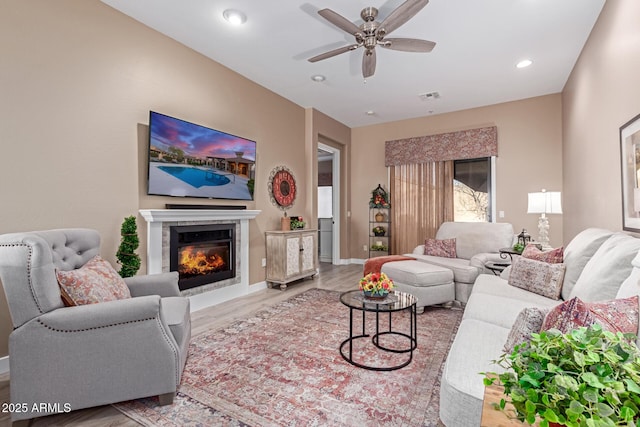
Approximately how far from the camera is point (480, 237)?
169 inches

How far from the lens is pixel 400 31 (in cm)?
316

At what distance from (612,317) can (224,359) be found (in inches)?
89.5

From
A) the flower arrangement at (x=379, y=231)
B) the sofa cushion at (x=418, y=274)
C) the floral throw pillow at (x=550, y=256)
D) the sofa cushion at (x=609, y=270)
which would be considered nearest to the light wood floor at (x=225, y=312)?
the flower arrangement at (x=379, y=231)

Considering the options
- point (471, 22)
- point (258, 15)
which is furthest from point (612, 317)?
point (258, 15)

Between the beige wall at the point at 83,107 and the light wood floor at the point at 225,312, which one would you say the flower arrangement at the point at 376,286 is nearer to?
the light wood floor at the point at 225,312

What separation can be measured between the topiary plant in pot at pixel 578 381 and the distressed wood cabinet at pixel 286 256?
3.83 m

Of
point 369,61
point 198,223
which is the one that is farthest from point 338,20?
point 198,223

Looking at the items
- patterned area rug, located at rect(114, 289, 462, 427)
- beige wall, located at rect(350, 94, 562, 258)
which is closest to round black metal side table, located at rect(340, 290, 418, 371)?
patterned area rug, located at rect(114, 289, 462, 427)

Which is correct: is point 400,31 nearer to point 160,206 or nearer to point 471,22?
Answer: point 471,22

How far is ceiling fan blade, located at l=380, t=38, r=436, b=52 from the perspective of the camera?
274cm

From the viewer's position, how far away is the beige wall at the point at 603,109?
229cm

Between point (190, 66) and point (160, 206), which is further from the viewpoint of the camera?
point (190, 66)

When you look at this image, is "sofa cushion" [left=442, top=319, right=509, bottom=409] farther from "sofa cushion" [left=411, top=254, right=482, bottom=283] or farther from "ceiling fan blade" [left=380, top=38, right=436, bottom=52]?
"ceiling fan blade" [left=380, top=38, right=436, bottom=52]

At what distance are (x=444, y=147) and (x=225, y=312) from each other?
4610mm
